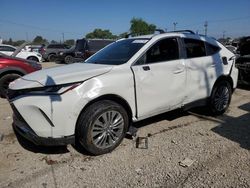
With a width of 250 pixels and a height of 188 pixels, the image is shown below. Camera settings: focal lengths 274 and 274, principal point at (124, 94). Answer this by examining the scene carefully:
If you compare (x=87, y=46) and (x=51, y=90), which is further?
(x=87, y=46)

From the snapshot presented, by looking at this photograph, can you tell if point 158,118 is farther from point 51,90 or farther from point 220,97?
point 51,90

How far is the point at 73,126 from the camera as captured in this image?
3605mm

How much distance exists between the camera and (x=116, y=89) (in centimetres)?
390

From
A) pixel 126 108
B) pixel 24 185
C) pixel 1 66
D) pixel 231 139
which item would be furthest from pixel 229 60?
pixel 1 66

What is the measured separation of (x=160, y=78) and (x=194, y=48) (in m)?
1.20

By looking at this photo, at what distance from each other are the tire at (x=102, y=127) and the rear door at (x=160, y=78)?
40 cm

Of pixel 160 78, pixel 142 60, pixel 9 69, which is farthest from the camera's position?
pixel 9 69

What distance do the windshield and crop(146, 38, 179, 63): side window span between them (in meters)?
0.21

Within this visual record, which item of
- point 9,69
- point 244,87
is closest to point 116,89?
point 9,69

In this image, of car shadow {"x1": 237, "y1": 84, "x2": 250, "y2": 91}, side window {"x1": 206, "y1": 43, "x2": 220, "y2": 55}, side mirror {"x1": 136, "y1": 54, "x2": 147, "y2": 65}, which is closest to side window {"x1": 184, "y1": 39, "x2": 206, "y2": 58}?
side window {"x1": 206, "y1": 43, "x2": 220, "y2": 55}

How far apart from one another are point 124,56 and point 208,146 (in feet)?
6.34

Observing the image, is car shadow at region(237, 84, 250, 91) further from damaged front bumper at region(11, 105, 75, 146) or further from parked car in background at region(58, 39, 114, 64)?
parked car in background at region(58, 39, 114, 64)

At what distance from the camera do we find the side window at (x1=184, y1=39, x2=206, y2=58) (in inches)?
197

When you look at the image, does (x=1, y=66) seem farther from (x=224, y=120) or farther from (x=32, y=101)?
(x=224, y=120)
